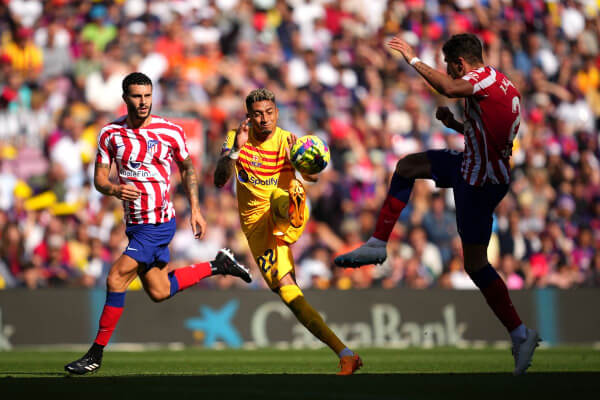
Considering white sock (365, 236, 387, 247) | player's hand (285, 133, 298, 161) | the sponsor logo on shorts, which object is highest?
player's hand (285, 133, 298, 161)

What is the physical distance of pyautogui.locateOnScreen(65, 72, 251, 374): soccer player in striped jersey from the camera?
8133 mm

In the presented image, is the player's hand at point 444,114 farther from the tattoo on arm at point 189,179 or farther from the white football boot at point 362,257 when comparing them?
the tattoo on arm at point 189,179

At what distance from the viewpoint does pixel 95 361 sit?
8.04 m

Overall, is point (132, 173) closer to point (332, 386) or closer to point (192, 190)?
point (192, 190)

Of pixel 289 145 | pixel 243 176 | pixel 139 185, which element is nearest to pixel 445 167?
pixel 289 145

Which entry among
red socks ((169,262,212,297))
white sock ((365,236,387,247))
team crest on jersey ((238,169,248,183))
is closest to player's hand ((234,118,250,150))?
team crest on jersey ((238,169,248,183))

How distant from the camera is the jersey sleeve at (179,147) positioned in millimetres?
8398

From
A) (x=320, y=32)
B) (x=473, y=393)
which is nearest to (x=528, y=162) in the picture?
(x=320, y=32)

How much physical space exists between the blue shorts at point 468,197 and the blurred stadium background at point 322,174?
633 cm

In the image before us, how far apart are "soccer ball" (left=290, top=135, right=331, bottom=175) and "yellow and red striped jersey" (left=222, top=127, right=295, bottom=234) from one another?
0.99ft

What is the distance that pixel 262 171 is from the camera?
833cm

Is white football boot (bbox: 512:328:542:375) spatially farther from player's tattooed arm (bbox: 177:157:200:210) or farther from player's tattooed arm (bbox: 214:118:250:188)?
player's tattooed arm (bbox: 177:157:200:210)

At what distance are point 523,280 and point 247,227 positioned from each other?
7.67 meters

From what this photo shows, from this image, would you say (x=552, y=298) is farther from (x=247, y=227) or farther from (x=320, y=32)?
(x=247, y=227)
